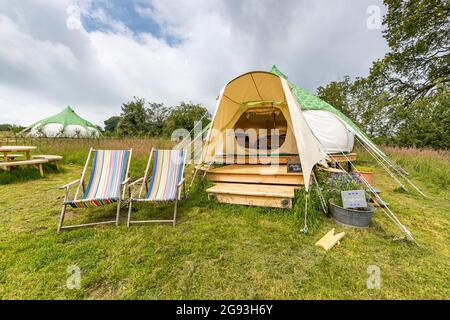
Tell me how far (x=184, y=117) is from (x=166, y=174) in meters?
25.4

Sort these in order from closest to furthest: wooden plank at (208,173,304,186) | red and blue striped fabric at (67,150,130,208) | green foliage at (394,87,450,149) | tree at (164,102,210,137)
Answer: red and blue striped fabric at (67,150,130,208) → wooden plank at (208,173,304,186) → green foliage at (394,87,450,149) → tree at (164,102,210,137)

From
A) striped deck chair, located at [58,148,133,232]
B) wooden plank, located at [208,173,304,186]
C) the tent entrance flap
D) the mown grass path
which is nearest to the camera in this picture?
the mown grass path

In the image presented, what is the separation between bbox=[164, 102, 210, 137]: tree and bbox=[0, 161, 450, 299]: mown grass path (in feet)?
71.1

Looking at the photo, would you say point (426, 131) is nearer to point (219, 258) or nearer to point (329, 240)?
point (329, 240)

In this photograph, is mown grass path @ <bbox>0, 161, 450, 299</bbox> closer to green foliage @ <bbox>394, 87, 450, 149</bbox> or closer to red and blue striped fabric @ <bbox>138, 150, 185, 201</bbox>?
red and blue striped fabric @ <bbox>138, 150, 185, 201</bbox>

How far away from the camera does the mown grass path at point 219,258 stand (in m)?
1.61

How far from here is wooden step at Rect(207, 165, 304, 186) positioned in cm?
343

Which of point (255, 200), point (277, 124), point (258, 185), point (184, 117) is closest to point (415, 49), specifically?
point (277, 124)

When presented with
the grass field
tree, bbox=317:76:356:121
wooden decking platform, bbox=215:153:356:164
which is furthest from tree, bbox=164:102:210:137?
the grass field

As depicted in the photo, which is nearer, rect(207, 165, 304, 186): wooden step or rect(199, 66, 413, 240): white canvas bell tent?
rect(199, 66, 413, 240): white canvas bell tent

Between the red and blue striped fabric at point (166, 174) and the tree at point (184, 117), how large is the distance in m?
20.7

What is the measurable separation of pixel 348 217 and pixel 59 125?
24759mm

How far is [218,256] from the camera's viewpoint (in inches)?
81.1
